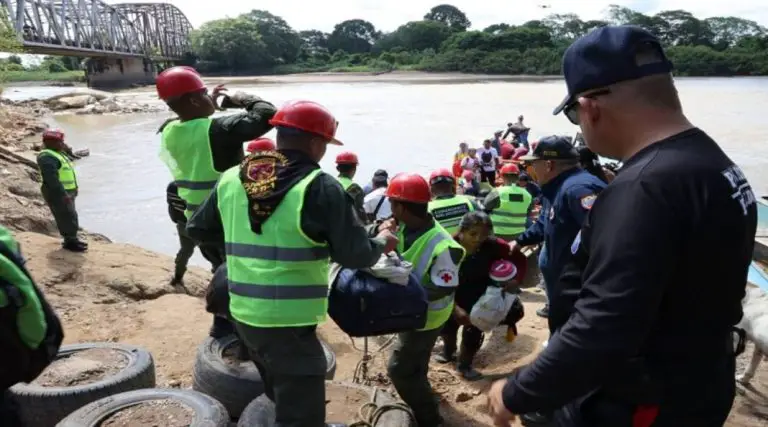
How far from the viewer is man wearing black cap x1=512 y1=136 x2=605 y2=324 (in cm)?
383

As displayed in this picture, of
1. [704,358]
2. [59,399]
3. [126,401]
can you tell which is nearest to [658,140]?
[704,358]

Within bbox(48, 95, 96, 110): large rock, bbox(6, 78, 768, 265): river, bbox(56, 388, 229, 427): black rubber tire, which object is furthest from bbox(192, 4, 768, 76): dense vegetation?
bbox(56, 388, 229, 427): black rubber tire

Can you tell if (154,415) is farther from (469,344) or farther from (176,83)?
(469,344)

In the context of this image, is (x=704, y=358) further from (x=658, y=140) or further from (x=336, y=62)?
(x=336, y=62)

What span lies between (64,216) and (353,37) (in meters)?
118

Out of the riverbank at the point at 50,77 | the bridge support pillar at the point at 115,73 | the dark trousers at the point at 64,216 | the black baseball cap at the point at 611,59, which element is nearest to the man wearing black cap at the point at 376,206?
the dark trousers at the point at 64,216

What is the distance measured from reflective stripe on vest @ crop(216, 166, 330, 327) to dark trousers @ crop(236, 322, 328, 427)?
0.07 metres

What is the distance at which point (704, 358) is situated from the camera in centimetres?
167

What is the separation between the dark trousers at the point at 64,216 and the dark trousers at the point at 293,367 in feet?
21.9

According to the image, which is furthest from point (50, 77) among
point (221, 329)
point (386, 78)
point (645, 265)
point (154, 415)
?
point (645, 265)

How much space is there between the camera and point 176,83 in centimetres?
432

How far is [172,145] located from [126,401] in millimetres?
1832

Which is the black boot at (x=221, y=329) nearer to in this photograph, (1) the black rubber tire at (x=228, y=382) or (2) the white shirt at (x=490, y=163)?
(1) the black rubber tire at (x=228, y=382)

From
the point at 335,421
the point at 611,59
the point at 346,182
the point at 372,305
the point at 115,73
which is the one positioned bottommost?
the point at 115,73
